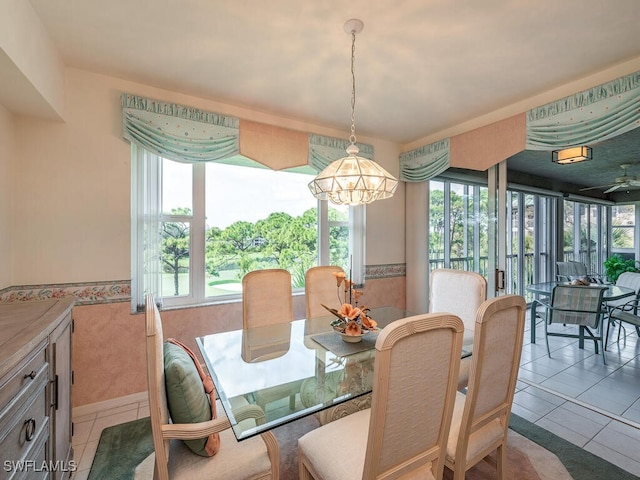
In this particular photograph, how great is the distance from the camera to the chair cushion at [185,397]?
3.63ft

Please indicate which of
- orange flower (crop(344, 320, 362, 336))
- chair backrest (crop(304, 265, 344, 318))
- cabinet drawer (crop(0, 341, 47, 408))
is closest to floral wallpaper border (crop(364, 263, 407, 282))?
chair backrest (crop(304, 265, 344, 318))

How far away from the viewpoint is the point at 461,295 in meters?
2.17

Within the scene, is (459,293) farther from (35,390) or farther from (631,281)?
(631,281)

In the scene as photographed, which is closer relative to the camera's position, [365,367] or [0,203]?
[365,367]

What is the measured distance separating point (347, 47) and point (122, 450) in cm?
296

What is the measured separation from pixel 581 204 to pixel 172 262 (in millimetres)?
7208

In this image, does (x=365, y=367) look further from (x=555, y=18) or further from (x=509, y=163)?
(x=509, y=163)

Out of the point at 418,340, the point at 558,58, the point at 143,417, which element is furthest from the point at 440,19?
the point at 143,417

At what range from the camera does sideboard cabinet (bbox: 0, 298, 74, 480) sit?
0.95 m

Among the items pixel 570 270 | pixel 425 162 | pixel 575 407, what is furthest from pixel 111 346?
pixel 570 270

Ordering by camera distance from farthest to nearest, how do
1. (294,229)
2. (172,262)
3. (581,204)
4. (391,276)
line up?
(581,204)
(391,276)
(294,229)
(172,262)

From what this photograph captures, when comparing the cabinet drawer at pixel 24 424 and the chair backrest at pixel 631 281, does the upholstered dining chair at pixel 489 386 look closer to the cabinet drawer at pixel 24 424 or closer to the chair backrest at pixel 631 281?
the cabinet drawer at pixel 24 424

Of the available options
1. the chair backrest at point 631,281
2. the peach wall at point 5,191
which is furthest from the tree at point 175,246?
the chair backrest at point 631,281

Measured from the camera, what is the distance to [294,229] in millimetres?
3283
